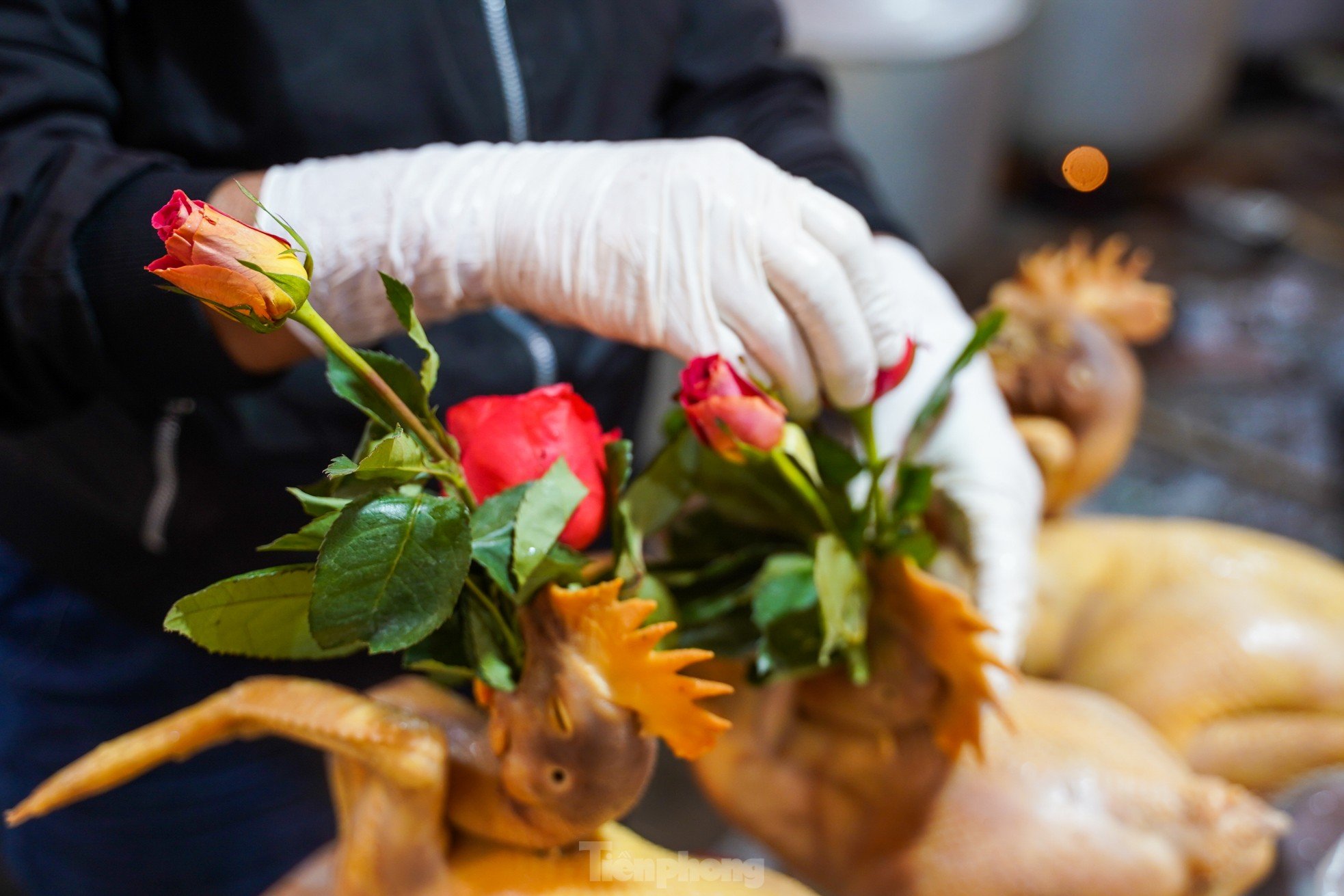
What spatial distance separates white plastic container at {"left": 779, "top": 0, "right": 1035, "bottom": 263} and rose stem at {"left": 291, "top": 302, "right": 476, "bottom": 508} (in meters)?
1.54

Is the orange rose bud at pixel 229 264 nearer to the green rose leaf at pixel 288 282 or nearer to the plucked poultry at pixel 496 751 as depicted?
the green rose leaf at pixel 288 282

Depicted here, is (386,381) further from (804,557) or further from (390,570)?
(804,557)

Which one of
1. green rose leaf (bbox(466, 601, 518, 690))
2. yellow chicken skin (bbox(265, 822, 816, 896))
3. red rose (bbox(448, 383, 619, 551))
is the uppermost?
red rose (bbox(448, 383, 619, 551))

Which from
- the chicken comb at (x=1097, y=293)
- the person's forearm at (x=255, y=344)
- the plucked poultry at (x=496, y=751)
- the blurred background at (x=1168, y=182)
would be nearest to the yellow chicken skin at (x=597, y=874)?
the plucked poultry at (x=496, y=751)

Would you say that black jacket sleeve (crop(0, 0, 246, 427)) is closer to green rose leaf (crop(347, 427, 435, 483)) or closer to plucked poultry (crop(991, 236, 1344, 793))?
green rose leaf (crop(347, 427, 435, 483))

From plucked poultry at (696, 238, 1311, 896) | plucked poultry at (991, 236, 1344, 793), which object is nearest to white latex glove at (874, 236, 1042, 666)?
plucked poultry at (696, 238, 1311, 896)

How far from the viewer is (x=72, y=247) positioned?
629 millimetres

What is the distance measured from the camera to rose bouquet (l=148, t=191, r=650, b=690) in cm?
43

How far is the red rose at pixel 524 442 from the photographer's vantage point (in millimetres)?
481

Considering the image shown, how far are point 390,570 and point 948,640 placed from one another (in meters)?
0.34

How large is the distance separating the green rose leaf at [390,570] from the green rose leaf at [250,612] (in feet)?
0.08

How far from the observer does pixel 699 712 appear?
0.50 m

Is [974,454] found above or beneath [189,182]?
beneath

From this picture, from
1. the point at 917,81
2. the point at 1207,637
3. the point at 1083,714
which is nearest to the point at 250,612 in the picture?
the point at 1083,714
